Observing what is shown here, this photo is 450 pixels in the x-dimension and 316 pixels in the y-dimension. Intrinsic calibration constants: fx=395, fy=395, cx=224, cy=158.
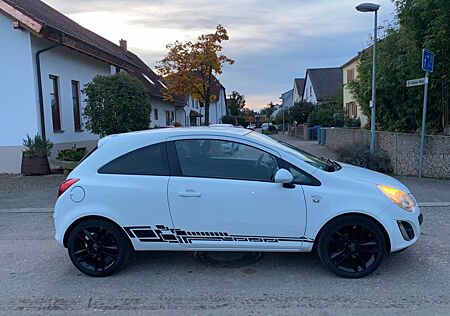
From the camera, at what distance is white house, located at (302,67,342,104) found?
44125mm

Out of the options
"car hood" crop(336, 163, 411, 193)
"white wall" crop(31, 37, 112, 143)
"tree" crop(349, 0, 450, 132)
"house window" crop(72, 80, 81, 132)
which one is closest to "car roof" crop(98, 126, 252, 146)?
"car hood" crop(336, 163, 411, 193)

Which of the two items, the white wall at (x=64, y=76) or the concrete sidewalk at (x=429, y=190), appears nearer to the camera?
the concrete sidewalk at (x=429, y=190)

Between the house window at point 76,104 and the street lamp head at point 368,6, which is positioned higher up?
the street lamp head at point 368,6

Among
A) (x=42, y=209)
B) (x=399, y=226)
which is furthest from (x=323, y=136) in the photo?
(x=399, y=226)

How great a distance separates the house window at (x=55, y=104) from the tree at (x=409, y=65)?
34.0 ft

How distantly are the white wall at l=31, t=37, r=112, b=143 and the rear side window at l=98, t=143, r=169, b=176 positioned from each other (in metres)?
9.42

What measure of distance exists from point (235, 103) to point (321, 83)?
35.7 meters

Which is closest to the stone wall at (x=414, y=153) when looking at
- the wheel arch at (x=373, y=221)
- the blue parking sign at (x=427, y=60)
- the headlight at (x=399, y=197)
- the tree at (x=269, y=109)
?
the blue parking sign at (x=427, y=60)

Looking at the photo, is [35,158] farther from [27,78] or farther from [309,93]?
[309,93]

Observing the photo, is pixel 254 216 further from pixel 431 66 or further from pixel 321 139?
pixel 321 139

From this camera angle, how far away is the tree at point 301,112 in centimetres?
3644

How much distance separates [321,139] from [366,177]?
20189 mm

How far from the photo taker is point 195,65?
2478 centimetres

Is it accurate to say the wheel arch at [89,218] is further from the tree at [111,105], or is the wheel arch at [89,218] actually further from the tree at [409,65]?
the tree at [111,105]
